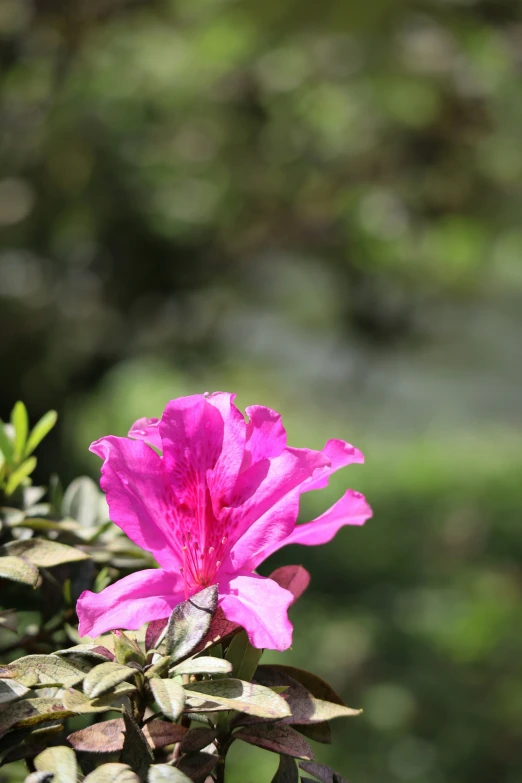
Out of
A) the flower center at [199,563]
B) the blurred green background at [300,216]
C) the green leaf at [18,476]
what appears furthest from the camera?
the blurred green background at [300,216]

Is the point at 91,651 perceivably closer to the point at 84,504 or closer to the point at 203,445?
the point at 203,445

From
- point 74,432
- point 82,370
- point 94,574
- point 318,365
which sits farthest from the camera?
point 318,365

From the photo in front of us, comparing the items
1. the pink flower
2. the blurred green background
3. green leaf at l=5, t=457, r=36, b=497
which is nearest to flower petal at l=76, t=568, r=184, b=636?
the pink flower

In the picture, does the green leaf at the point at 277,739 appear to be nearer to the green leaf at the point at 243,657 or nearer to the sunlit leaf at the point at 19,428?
the green leaf at the point at 243,657

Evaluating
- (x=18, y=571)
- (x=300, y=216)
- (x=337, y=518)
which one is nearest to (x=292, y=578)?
(x=337, y=518)

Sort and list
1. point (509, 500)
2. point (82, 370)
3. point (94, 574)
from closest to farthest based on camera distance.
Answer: point (94, 574), point (82, 370), point (509, 500)

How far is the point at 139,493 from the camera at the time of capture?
45 cm

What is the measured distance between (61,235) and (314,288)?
1.11m

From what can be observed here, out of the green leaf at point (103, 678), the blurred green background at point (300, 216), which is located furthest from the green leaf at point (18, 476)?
the blurred green background at point (300, 216)

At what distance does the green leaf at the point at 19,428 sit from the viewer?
0.59 m

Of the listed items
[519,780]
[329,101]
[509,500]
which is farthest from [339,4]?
[509,500]

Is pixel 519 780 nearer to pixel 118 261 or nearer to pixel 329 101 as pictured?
pixel 118 261

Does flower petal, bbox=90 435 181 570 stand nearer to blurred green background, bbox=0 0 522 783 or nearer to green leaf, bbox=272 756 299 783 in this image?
green leaf, bbox=272 756 299 783

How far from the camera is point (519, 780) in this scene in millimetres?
1991
